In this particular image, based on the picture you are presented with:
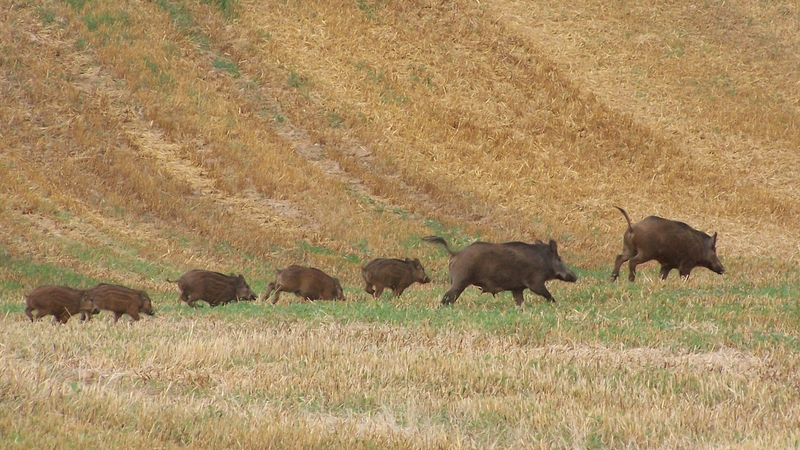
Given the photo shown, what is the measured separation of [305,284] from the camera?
1630 cm

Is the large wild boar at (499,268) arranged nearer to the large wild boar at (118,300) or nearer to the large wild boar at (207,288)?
the large wild boar at (207,288)

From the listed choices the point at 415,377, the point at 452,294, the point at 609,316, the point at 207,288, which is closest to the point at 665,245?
the point at 452,294

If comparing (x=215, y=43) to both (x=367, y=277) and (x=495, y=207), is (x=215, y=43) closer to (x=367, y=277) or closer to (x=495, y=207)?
(x=495, y=207)

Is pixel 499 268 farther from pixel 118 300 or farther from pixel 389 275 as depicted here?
pixel 118 300

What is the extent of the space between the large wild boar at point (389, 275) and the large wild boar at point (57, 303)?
15.6 ft

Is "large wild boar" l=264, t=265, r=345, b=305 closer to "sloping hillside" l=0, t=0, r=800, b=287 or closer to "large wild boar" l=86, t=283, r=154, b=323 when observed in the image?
"large wild boar" l=86, t=283, r=154, b=323

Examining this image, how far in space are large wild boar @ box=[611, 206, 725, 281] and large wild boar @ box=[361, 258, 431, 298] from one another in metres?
3.68

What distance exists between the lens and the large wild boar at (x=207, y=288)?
15.4 meters

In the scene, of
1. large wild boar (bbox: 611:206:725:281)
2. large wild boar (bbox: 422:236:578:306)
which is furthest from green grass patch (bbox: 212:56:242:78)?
large wild boar (bbox: 422:236:578:306)

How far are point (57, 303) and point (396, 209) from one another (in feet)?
47.9

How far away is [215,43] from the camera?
1286 inches

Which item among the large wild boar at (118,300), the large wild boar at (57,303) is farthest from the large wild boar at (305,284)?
the large wild boar at (57,303)

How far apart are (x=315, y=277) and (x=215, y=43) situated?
1816 cm

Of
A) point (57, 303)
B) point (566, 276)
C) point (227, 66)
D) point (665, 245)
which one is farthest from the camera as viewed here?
point (227, 66)
